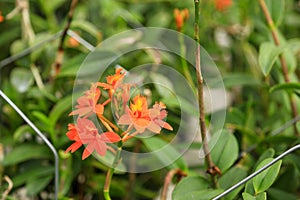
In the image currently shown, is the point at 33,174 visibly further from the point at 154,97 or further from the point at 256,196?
the point at 256,196

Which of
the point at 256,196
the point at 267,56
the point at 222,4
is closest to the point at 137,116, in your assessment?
the point at 256,196

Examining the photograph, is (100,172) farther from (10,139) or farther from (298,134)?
(298,134)

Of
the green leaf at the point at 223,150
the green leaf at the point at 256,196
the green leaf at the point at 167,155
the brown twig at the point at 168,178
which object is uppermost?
the green leaf at the point at 167,155

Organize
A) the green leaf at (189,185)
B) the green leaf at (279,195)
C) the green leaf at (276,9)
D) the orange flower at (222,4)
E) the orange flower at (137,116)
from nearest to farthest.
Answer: the orange flower at (137,116), the green leaf at (189,185), the green leaf at (279,195), the green leaf at (276,9), the orange flower at (222,4)

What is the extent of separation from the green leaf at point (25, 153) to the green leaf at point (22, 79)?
90 mm

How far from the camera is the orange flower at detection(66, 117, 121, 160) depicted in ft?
1.54

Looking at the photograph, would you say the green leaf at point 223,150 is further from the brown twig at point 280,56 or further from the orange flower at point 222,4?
the orange flower at point 222,4

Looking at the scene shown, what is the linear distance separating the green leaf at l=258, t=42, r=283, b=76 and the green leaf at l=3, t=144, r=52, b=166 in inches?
11.7

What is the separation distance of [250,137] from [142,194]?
0.22 m

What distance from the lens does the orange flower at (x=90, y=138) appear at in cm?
47

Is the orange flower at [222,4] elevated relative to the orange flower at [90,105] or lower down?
elevated

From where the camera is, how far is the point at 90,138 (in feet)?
1.56

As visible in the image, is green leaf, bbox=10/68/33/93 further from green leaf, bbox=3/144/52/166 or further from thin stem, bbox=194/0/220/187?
thin stem, bbox=194/0/220/187

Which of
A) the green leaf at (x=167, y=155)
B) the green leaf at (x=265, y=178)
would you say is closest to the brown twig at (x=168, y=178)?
the green leaf at (x=167, y=155)
